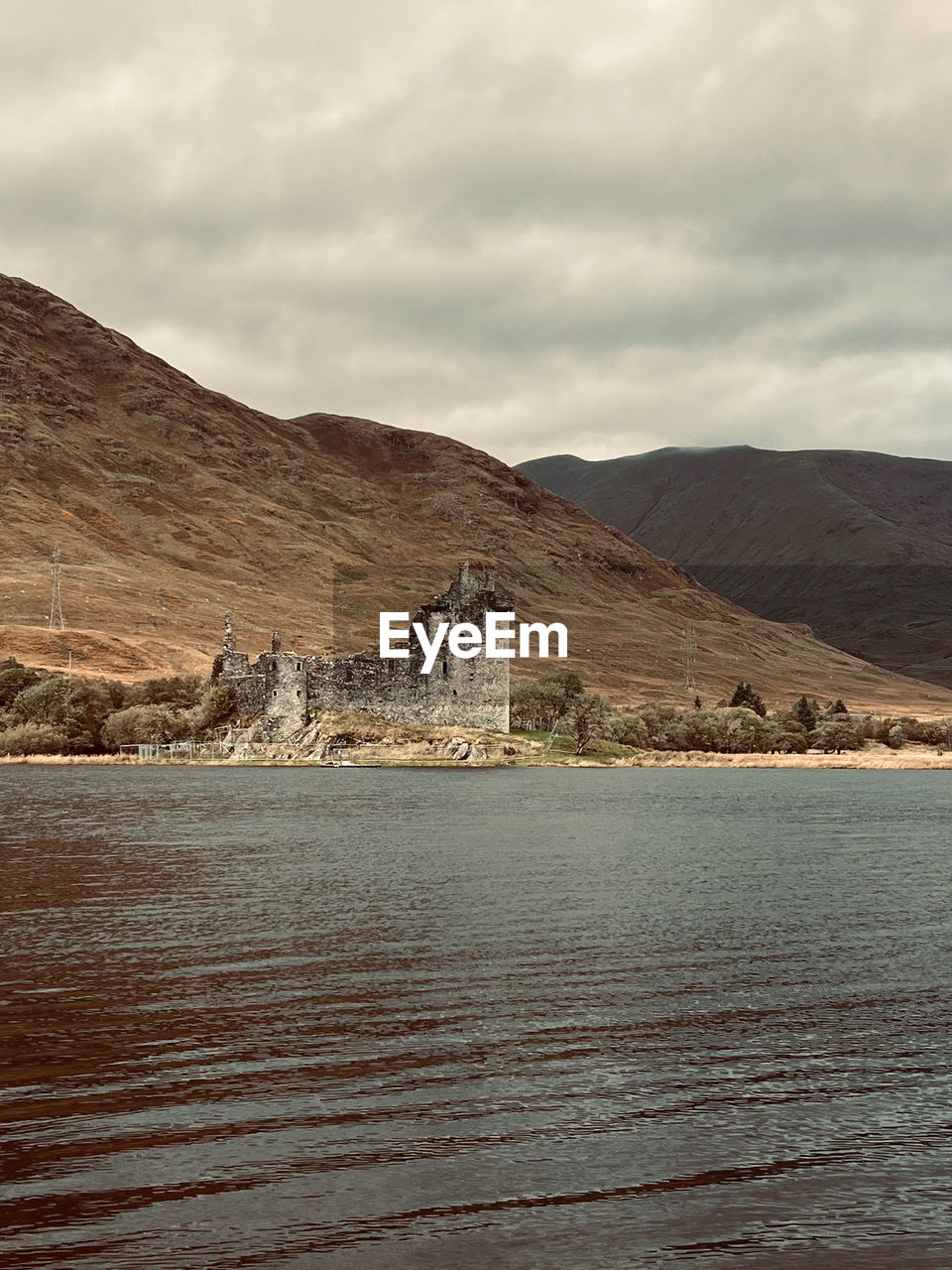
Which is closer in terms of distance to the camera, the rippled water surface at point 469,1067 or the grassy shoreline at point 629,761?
the rippled water surface at point 469,1067

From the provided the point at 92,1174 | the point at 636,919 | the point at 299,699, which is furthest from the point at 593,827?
the point at 299,699

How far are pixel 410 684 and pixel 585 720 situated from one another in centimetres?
1877

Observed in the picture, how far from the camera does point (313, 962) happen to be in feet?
74.9

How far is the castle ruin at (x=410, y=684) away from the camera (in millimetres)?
101062

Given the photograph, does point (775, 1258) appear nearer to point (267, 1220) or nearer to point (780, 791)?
point (267, 1220)

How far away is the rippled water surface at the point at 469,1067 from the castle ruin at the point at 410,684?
6282cm

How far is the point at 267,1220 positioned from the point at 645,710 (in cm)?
12333

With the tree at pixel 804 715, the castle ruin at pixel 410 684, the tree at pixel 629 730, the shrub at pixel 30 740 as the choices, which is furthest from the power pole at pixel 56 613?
the tree at pixel 804 715

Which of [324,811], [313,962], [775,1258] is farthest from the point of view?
[324,811]

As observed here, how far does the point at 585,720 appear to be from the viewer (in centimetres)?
11112

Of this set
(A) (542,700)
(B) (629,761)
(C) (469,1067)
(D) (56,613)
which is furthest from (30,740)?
(C) (469,1067)

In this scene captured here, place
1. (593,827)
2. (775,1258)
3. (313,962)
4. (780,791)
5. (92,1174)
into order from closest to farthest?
(775,1258) < (92,1174) < (313,962) < (593,827) < (780,791)

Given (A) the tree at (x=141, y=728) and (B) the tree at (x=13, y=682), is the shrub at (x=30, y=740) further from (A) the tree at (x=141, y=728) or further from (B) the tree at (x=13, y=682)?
(B) the tree at (x=13, y=682)

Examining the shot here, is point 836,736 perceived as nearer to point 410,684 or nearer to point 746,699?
point 746,699
